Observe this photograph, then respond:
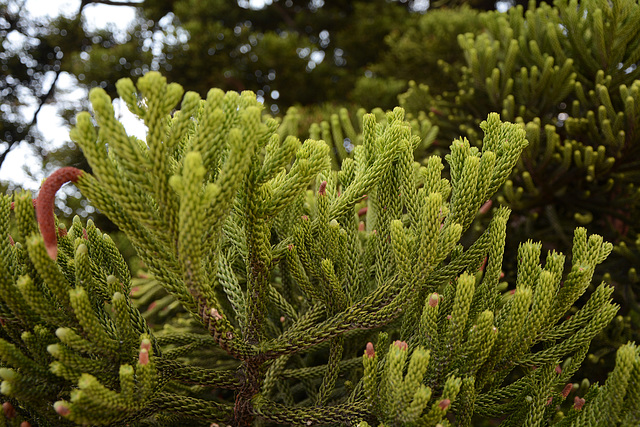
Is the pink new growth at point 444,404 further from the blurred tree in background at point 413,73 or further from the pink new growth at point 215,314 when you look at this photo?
the blurred tree in background at point 413,73

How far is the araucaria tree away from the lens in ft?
2.86

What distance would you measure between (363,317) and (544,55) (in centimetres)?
189

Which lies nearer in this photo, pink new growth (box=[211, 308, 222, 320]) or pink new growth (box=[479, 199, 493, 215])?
pink new growth (box=[211, 308, 222, 320])

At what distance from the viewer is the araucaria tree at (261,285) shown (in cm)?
87

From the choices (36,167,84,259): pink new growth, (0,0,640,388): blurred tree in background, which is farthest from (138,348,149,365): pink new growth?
(0,0,640,388): blurred tree in background

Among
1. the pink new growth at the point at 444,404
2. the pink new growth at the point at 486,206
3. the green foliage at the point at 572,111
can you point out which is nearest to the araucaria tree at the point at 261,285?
the pink new growth at the point at 444,404

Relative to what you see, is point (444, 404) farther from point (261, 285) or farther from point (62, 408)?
point (62, 408)

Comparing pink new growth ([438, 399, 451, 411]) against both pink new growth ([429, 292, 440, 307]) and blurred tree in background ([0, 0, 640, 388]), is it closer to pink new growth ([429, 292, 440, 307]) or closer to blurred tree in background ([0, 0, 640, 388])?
pink new growth ([429, 292, 440, 307])

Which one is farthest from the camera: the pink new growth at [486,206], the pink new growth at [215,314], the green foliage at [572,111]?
the green foliage at [572,111]

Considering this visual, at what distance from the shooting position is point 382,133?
1268 millimetres

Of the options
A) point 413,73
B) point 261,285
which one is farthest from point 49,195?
point 413,73

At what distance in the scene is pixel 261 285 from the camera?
42.4 inches

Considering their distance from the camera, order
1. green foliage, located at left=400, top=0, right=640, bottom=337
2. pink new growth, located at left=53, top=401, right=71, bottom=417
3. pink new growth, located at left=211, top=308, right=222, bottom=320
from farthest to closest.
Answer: green foliage, located at left=400, top=0, right=640, bottom=337 → pink new growth, located at left=211, top=308, right=222, bottom=320 → pink new growth, located at left=53, top=401, right=71, bottom=417

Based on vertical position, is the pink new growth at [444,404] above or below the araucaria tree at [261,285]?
below
